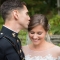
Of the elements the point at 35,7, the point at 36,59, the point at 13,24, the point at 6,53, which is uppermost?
the point at 13,24

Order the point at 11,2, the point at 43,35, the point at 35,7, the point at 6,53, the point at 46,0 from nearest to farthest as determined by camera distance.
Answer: the point at 6,53, the point at 11,2, the point at 43,35, the point at 35,7, the point at 46,0

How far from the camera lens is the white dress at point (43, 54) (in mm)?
4312

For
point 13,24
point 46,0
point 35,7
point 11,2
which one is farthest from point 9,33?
point 46,0

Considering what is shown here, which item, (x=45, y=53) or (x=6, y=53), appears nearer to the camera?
(x=6, y=53)

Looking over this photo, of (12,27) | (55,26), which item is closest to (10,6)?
(12,27)

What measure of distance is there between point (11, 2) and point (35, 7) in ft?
42.9

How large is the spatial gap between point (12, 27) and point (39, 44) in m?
0.62

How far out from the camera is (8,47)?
3.68 meters

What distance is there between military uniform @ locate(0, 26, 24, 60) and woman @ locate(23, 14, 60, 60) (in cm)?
45

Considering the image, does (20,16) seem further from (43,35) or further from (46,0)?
(46,0)

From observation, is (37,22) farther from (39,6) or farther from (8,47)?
(39,6)

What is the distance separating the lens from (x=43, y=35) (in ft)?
13.9

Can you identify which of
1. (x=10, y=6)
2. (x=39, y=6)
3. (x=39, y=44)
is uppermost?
(x=10, y=6)

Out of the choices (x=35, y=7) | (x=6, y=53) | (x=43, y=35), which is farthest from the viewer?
(x=35, y=7)
